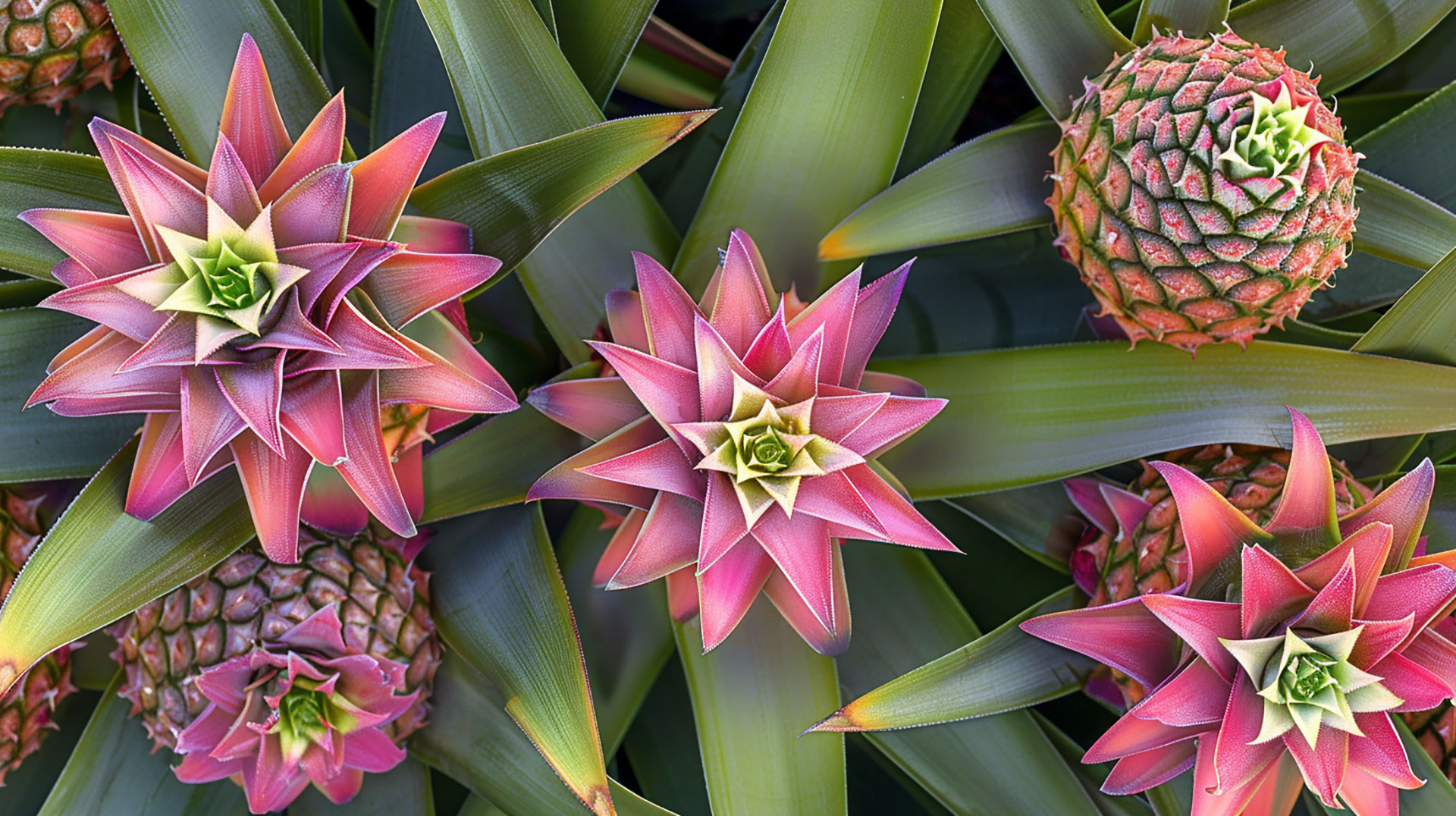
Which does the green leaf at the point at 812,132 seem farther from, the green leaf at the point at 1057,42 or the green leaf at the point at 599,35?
the green leaf at the point at 599,35

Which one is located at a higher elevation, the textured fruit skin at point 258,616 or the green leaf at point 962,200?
the textured fruit skin at point 258,616

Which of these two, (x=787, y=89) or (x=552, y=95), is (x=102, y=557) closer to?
(x=552, y=95)

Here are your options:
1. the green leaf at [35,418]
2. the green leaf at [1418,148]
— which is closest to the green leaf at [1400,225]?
the green leaf at [1418,148]

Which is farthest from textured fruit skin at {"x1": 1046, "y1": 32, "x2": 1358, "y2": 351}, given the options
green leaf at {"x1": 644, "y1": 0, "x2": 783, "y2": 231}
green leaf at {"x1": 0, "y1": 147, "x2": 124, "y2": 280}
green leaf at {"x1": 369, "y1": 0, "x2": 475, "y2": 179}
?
green leaf at {"x1": 0, "y1": 147, "x2": 124, "y2": 280}

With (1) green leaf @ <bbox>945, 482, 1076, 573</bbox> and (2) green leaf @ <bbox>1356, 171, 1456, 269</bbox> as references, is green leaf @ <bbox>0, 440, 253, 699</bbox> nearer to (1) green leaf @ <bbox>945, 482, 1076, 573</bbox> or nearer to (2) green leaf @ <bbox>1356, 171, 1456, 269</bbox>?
(1) green leaf @ <bbox>945, 482, 1076, 573</bbox>

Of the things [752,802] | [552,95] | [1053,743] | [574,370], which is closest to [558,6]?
[552,95]

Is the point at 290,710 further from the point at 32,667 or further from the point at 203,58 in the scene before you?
the point at 203,58

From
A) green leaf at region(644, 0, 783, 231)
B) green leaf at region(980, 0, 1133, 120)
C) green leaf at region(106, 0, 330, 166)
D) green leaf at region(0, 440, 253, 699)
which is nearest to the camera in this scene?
green leaf at region(0, 440, 253, 699)
